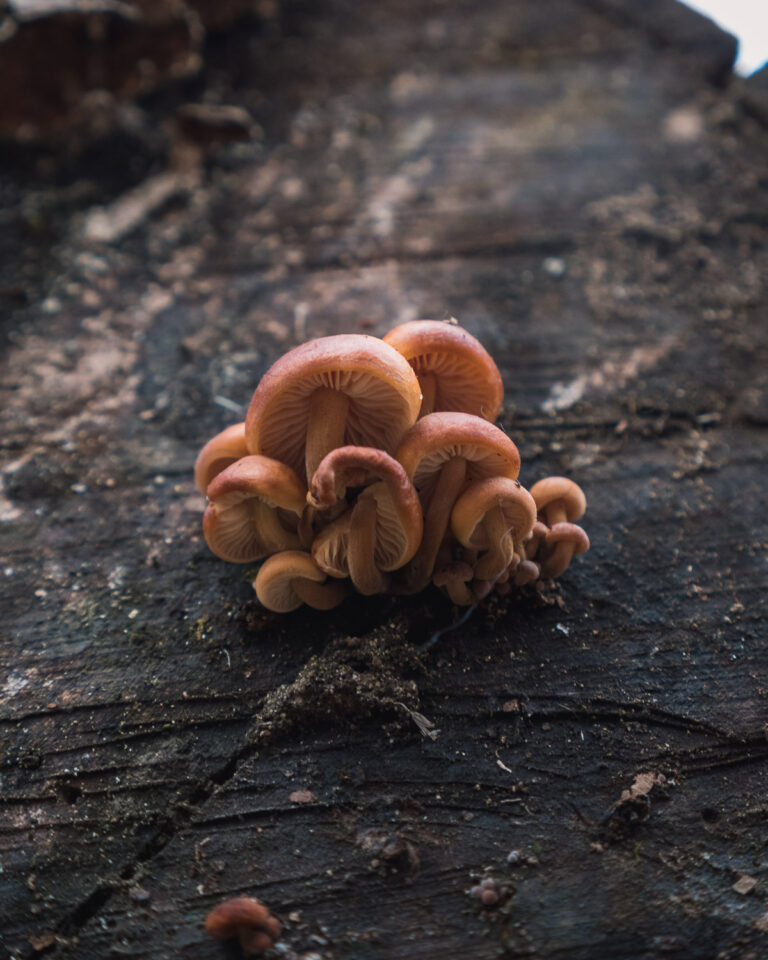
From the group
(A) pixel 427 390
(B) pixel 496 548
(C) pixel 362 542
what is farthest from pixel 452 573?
(A) pixel 427 390

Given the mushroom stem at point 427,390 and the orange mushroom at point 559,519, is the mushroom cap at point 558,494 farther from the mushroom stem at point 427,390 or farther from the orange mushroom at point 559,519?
the mushroom stem at point 427,390

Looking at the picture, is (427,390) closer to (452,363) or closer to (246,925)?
(452,363)

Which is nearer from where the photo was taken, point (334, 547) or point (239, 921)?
point (239, 921)

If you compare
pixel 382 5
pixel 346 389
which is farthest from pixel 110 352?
pixel 382 5

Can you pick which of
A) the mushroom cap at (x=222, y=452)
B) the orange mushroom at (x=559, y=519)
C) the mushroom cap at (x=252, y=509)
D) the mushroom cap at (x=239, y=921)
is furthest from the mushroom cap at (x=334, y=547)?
the mushroom cap at (x=239, y=921)

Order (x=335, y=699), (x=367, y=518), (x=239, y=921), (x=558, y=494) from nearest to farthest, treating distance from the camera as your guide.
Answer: (x=239, y=921)
(x=335, y=699)
(x=367, y=518)
(x=558, y=494)

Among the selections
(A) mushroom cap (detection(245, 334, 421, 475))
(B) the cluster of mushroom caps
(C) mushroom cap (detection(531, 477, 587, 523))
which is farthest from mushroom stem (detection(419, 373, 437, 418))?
(C) mushroom cap (detection(531, 477, 587, 523))

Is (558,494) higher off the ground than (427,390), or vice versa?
(427,390)
